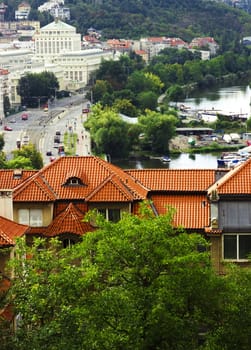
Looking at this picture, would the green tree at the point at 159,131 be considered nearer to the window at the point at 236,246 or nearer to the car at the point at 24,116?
the car at the point at 24,116

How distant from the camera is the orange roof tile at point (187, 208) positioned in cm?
1532

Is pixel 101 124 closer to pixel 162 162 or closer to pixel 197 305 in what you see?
pixel 162 162

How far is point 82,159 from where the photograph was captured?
16.5m

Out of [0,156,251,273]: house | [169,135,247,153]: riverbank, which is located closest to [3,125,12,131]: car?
[169,135,247,153]: riverbank

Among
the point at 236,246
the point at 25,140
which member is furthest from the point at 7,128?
the point at 236,246

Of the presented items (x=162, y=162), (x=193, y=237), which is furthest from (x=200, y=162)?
(x=193, y=237)

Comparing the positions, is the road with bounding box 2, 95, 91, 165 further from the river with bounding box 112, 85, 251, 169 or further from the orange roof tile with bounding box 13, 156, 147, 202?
the orange roof tile with bounding box 13, 156, 147, 202

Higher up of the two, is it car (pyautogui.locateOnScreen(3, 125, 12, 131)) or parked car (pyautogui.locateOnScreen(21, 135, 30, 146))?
parked car (pyautogui.locateOnScreen(21, 135, 30, 146))

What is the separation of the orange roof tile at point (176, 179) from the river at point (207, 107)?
37807 millimetres

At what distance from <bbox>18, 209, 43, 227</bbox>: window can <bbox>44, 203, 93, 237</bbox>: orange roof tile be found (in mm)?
234

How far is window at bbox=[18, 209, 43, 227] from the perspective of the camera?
15664 millimetres

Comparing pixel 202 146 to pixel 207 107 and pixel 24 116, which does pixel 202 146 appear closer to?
pixel 24 116

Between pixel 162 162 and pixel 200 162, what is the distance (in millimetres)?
2277

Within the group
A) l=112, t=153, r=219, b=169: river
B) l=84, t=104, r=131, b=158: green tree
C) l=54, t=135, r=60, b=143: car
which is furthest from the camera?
l=54, t=135, r=60, b=143: car
